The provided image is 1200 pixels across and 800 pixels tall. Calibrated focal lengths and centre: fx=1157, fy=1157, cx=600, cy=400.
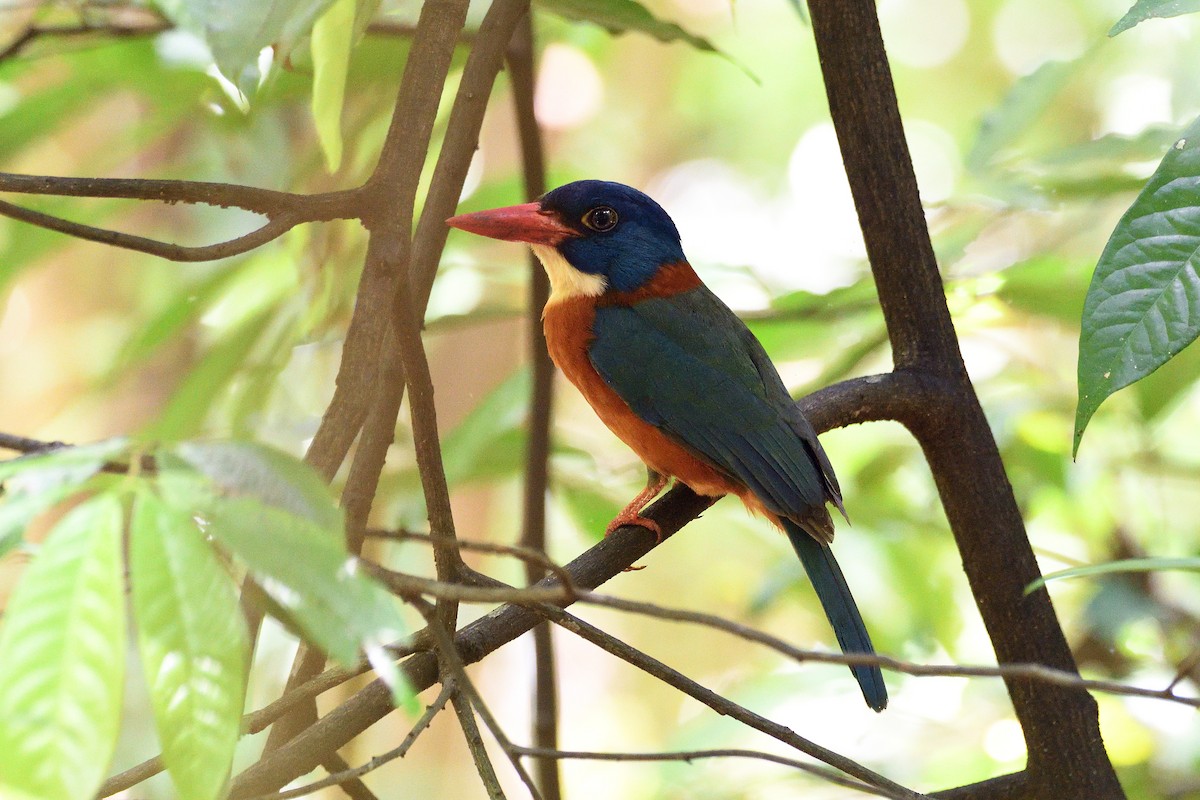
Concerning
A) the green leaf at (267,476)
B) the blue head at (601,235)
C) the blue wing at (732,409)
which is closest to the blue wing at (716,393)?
the blue wing at (732,409)

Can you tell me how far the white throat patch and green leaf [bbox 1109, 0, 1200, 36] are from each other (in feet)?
5.10

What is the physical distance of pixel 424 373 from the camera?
50.9 inches

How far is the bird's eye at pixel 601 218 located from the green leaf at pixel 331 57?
119 centimetres

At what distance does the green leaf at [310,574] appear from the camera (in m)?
0.76

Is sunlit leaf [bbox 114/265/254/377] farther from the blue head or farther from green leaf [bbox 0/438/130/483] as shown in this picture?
green leaf [bbox 0/438/130/483]

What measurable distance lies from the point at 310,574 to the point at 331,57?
987mm

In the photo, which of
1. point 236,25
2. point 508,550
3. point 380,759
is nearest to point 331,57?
point 236,25

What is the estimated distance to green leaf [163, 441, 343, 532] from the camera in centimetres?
80

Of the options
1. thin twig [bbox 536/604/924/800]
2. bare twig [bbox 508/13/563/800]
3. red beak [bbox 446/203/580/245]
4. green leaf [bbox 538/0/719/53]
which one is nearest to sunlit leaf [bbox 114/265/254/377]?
red beak [bbox 446/203/580/245]

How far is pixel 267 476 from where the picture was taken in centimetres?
81

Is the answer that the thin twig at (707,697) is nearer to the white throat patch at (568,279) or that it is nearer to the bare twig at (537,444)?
the bare twig at (537,444)

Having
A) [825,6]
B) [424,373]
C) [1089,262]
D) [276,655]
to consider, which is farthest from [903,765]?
[424,373]

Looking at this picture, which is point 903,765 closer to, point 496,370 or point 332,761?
point 332,761

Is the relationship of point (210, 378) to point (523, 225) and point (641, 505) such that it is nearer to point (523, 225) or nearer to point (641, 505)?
point (523, 225)
